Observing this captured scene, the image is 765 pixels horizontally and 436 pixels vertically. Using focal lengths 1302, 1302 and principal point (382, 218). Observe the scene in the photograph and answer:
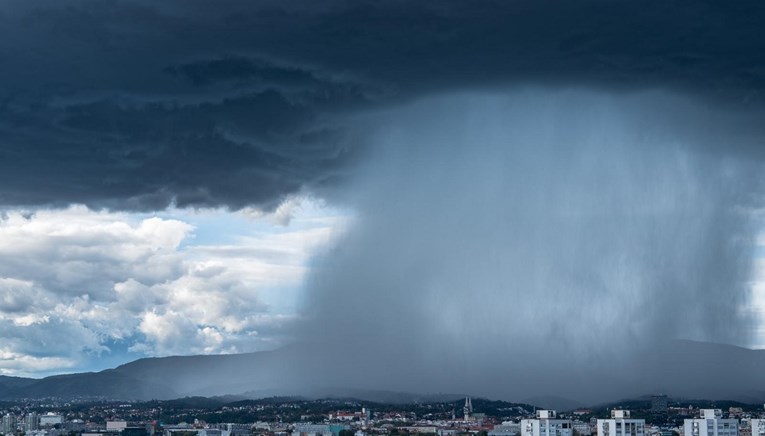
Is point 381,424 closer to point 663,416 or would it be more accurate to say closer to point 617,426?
point 663,416

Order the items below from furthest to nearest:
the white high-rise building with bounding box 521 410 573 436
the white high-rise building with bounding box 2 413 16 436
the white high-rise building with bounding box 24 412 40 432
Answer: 1. the white high-rise building with bounding box 2 413 16 436
2. the white high-rise building with bounding box 24 412 40 432
3. the white high-rise building with bounding box 521 410 573 436

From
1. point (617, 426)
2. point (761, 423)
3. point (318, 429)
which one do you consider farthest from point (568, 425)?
point (318, 429)

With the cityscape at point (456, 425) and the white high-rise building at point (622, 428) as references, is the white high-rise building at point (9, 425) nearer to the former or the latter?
the cityscape at point (456, 425)

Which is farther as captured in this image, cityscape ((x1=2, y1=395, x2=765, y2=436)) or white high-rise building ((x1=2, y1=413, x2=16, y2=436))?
white high-rise building ((x1=2, y1=413, x2=16, y2=436))

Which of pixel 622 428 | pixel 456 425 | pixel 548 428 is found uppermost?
pixel 622 428

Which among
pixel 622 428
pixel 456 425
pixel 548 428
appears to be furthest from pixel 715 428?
pixel 456 425

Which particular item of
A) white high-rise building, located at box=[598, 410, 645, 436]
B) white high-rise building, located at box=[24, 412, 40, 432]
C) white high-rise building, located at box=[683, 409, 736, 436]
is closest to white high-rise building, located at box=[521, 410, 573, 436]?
white high-rise building, located at box=[598, 410, 645, 436]

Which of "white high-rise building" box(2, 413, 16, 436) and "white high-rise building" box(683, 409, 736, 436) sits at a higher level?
"white high-rise building" box(683, 409, 736, 436)

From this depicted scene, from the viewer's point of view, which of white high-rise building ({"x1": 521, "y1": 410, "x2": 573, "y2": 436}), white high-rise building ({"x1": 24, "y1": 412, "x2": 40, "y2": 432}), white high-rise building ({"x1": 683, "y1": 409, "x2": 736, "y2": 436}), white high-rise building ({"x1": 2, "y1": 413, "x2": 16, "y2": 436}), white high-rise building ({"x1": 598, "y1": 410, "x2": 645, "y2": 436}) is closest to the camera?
white high-rise building ({"x1": 683, "y1": 409, "x2": 736, "y2": 436})

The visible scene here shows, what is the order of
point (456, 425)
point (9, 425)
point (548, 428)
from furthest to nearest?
point (9, 425)
point (456, 425)
point (548, 428)

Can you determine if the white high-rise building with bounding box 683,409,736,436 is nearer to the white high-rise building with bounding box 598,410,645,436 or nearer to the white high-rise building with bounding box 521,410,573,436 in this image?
the white high-rise building with bounding box 598,410,645,436

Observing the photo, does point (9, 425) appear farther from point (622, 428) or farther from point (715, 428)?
point (715, 428)

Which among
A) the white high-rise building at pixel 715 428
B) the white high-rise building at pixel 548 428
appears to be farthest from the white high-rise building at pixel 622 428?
the white high-rise building at pixel 715 428
